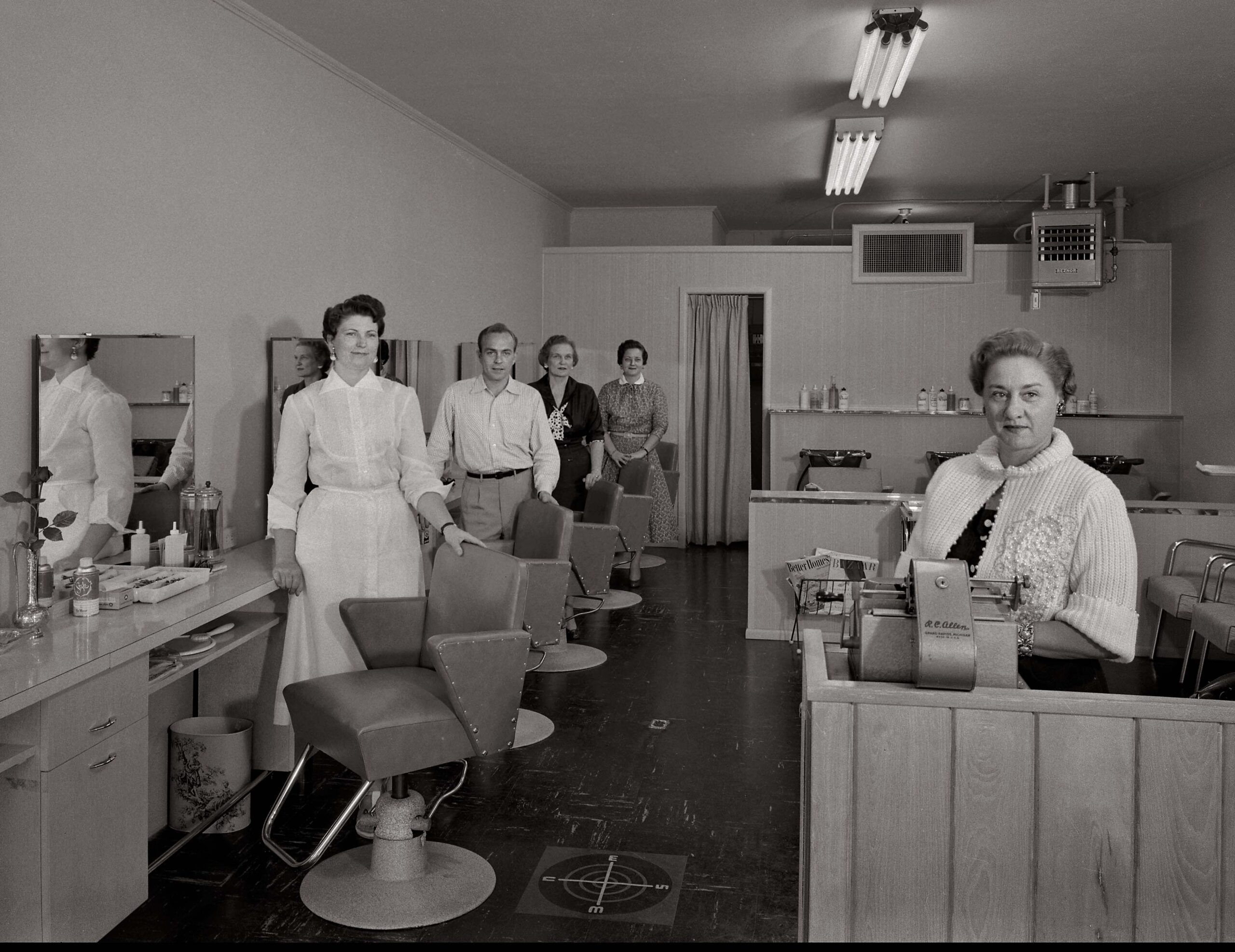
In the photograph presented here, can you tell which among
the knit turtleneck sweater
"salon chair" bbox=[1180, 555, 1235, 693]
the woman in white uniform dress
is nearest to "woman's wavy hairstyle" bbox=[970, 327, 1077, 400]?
the knit turtleneck sweater

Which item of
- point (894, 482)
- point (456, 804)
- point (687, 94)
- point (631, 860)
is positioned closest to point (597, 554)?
point (456, 804)

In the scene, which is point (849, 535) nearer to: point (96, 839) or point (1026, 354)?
point (1026, 354)

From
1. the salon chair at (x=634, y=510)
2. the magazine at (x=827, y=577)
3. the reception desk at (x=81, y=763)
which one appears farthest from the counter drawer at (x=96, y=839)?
the salon chair at (x=634, y=510)

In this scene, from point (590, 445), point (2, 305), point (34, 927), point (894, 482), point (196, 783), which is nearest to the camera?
point (34, 927)

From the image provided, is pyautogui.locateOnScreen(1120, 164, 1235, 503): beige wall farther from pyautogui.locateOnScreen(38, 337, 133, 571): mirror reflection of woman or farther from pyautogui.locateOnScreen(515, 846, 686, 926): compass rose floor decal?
pyautogui.locateOnScreen(38, 337, 133, 571): mirror reflection of woman

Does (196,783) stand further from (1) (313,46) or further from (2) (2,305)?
(1) (313,46)

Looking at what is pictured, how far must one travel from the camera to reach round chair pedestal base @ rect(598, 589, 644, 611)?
6.82 m

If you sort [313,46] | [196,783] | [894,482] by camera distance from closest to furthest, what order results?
[196,783], [313,46], [894,482]

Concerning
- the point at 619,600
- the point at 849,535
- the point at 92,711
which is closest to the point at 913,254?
the point at 849,535

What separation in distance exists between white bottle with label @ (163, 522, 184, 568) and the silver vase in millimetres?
554

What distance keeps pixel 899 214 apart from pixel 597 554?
19.8ft

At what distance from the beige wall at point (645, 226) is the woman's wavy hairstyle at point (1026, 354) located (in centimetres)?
751

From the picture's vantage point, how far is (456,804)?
3621 millimetres

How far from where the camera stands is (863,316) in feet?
30.0
